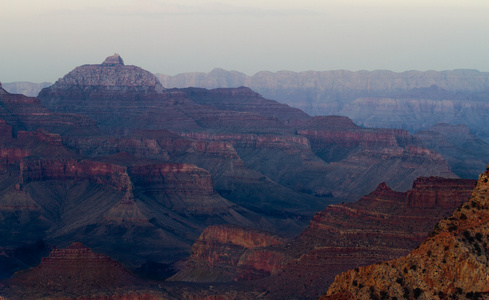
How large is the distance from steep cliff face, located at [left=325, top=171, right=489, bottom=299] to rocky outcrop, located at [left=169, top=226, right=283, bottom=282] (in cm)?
4816

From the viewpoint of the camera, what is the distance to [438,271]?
25797 mm

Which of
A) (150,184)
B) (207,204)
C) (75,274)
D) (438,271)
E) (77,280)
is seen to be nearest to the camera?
(438,271)

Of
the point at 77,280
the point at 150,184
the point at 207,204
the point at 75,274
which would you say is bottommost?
the point at 207,204

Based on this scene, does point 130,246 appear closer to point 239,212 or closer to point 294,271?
point 239,212

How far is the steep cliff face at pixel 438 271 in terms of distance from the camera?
83.6ft

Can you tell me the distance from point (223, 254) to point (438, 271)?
181ft

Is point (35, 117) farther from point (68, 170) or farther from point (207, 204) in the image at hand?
point (207, 204)

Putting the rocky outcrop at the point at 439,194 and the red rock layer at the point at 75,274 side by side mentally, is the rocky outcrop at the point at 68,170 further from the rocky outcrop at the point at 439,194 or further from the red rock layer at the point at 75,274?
the rocky outcrop at the point at 439,194

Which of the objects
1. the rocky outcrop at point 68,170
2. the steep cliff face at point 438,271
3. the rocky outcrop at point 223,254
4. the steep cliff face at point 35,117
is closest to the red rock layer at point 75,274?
the rocky outcrop at point 223,254

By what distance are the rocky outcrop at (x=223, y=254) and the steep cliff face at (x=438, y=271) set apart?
158 feet

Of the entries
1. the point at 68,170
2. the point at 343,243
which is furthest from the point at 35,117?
the point at 343,243

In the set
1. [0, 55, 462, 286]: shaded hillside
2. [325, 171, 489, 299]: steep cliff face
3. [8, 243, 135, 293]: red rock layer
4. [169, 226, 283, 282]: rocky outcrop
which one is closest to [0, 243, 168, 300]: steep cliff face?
[8, 243, 135, 293]: red rock layer

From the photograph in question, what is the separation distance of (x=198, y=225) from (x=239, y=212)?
1145cm

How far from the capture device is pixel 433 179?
7538cm
